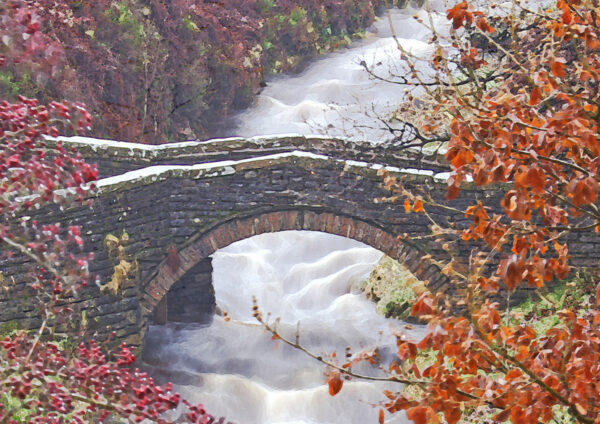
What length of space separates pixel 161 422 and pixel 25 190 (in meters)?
1.26

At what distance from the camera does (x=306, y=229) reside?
33.1 feet

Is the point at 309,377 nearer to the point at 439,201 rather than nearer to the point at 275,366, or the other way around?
the point at 275,366

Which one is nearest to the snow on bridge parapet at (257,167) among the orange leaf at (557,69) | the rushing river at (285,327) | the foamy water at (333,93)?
the rushing river at (285,327)

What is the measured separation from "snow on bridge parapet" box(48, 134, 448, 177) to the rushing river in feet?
1.51

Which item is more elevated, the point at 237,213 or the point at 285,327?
the point at 237,213

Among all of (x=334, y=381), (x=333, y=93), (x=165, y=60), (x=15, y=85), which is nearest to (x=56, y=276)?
(x=334, y=381)

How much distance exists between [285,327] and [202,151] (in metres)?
3.42

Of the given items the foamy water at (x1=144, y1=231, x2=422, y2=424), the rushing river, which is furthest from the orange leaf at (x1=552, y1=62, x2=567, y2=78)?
the foamy water at (x1=144, y1=231, x2=422, y2=424)

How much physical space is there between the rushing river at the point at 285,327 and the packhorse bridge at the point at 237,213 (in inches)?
27.8

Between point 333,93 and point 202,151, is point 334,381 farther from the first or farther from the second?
point 333,93

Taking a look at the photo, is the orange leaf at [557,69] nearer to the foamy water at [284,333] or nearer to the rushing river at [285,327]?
the rushing river at [285,327]

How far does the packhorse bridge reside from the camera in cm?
970

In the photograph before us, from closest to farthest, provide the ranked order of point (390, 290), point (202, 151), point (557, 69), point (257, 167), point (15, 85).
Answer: point (557, 69) < point (257, 167) < point (202, 151) < point (390, 290) < point (15, 85)

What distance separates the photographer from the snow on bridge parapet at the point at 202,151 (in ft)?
34.3
